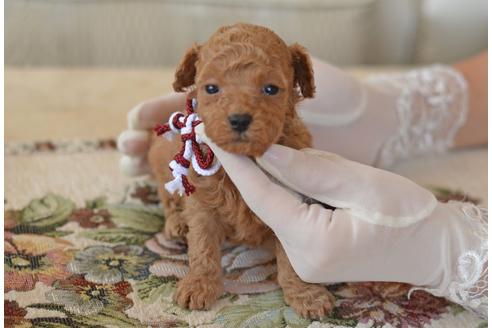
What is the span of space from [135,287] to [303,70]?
0.39 metres

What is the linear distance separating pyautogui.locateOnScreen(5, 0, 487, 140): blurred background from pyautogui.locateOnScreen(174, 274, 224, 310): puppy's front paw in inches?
34.8

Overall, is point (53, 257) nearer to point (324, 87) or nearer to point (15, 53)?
point (324, 87)

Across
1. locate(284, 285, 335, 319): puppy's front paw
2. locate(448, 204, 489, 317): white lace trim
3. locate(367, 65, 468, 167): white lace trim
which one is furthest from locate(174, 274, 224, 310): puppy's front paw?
locate(367, 65, 468, 167): white lace trim

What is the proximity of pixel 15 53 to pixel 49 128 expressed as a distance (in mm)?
470

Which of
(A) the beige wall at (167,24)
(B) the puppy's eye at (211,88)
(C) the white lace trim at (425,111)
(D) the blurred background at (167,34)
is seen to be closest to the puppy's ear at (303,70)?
(B) the puppy's eye at (211,88)

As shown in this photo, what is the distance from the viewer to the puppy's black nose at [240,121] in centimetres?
77

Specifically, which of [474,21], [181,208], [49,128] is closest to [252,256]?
[181,208]

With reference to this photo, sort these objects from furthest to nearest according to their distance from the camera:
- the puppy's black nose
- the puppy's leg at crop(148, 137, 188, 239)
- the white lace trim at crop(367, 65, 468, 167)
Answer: the white lace trim at crop(367, 65, 468, 167) → the puppy's leg at crop(148, 137, 188, 239) → the puppy's black nose

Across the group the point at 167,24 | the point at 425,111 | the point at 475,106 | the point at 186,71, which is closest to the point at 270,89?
the point at 186,71

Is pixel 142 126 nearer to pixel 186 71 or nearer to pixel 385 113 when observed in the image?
pixel 186 71

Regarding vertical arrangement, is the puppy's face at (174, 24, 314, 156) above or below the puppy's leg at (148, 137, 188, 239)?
above

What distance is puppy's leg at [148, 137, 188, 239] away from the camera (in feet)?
3.42

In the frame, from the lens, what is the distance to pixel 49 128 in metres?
1.54

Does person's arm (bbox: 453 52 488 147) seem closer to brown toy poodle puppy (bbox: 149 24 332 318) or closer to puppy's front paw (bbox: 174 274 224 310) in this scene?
brown toy poodle puppy (bbox: 149 24 332 318)
